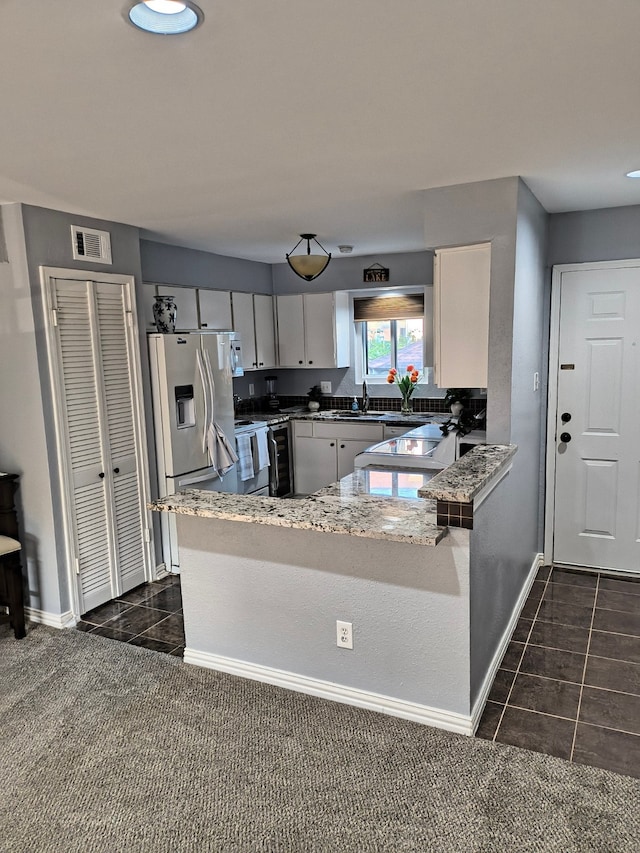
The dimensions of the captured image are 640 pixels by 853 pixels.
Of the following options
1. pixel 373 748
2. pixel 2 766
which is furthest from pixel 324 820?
pixel 2 766

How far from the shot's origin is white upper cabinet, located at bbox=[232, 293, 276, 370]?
5812 millimetres

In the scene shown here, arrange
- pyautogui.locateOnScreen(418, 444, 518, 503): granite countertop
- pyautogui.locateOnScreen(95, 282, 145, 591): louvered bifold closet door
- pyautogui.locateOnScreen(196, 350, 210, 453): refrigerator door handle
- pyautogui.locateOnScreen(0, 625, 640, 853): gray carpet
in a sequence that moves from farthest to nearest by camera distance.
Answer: pyautogui.locateOnScreen(196, 350, 210, 453): refrigerator door handle < pyautogui.locateOnScreen(95, 282, 145, 591): louvered bifold closet door < pyautogui.locateOnScreen(418, 444, 518, 503): granite countertop < pyautogui.locateOnScreen(0, 625, 640, 853): gray carpet

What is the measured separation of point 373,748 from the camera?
2457mm

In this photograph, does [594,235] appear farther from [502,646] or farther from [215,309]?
[215,309]

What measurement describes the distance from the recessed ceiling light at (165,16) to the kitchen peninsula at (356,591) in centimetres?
167

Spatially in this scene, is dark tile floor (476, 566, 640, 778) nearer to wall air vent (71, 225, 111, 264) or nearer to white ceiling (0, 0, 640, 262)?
white ceiling (0, 0, 640, 262)

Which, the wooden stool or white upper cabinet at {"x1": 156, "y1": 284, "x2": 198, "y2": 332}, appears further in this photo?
white upper cabinet at {"x1": 156, "y1": 284, "x2": 198, "y2": 332}

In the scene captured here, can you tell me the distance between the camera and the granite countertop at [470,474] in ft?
7.57

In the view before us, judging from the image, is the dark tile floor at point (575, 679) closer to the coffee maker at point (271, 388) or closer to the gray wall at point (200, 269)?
the coffee maker at point (271, 388)

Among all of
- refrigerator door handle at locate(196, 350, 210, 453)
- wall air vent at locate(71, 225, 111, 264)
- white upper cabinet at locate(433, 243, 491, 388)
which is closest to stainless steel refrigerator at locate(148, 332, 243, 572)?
refrigerator door handle at locate(196, 350, 210, 453)

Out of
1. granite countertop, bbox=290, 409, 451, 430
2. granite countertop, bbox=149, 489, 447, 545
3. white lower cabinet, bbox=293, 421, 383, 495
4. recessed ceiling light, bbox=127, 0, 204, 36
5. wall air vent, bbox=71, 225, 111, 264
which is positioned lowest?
white lower cabinet, bbox=293, 421, 383, 495

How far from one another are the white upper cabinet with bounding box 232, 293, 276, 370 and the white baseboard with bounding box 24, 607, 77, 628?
9.81 ft

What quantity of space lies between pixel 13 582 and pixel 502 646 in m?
2.69

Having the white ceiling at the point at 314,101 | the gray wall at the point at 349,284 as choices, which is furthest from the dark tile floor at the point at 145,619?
the gray wall at the point at 349,284
